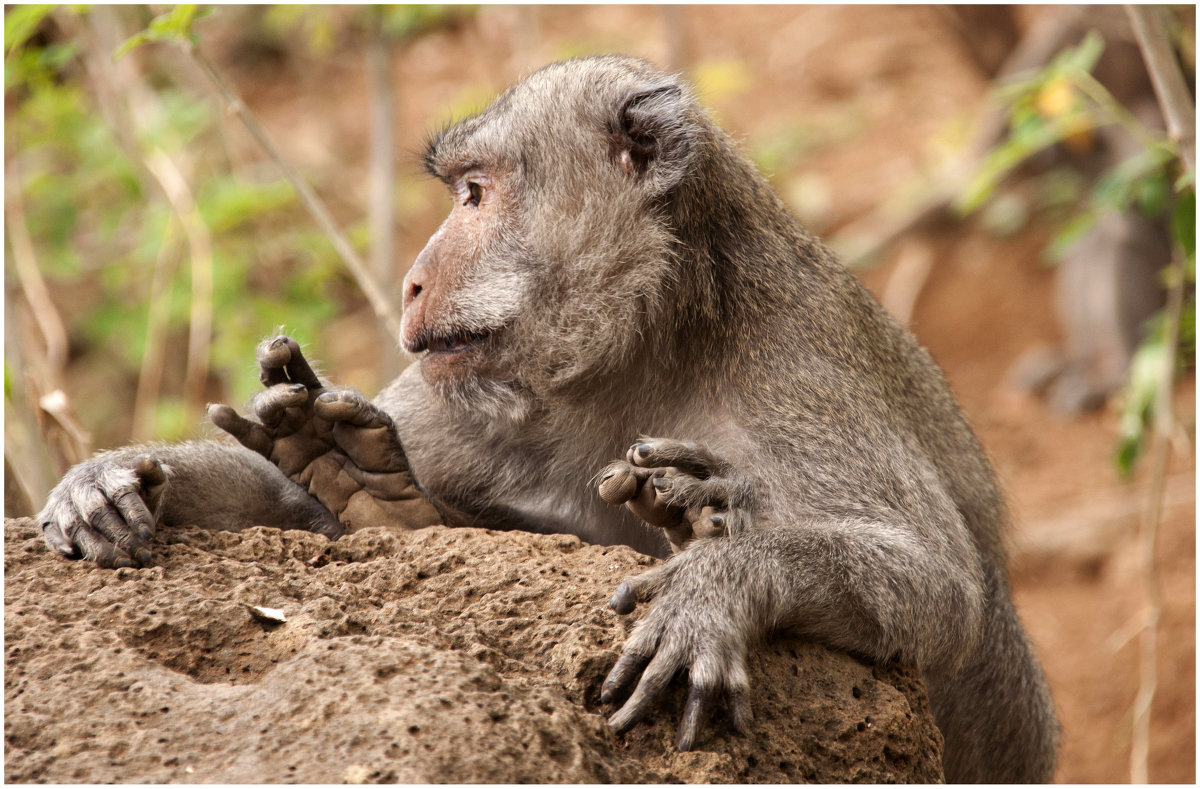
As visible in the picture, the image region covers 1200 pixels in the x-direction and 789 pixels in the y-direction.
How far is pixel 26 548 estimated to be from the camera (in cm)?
384

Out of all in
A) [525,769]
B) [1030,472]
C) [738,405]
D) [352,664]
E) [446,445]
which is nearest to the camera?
[525,769]

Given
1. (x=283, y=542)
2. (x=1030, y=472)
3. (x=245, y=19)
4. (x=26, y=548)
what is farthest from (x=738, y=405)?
(x=245, y=19)

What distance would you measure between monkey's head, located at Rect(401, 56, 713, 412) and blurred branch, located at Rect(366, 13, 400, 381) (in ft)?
14.3

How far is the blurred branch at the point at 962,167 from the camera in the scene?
11852 mm

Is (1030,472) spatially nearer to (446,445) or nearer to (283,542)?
(446,445)

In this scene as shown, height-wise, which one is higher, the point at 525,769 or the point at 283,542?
the point at 283,542

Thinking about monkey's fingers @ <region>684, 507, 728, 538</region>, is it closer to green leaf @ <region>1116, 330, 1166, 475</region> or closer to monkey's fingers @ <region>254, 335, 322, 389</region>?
monkey's fingers @ <region>254, 335, 322, 389</region>

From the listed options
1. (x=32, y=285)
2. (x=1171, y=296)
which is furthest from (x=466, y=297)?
(x=1171, y=296)

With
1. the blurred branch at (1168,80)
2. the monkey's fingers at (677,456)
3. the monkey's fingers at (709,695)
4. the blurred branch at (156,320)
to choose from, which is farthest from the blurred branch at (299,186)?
the blurred branch at (1168,80)

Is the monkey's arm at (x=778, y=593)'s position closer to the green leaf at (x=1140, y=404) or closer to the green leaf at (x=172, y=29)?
the green leaf at (x=172, y=29)

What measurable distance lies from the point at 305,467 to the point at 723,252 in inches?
71.4

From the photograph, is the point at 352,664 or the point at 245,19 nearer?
the point at 352,664

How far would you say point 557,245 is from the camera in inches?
180

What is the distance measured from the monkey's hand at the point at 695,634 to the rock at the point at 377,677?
67mm
